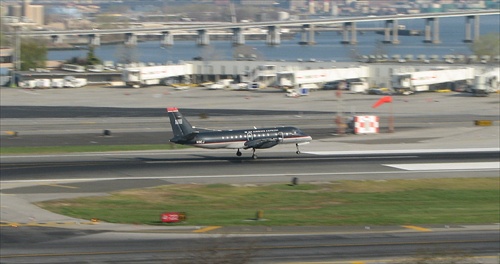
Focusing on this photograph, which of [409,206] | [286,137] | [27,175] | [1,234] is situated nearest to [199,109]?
[286,137]

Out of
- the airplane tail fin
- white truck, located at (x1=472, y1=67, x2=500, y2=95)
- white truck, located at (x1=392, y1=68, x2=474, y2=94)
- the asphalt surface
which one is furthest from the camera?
white truck, located at (x1=392, y1=68, x2=474, y2=94)

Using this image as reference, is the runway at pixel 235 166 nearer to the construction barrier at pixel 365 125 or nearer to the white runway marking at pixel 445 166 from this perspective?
the white runway marking at pixel 445 166

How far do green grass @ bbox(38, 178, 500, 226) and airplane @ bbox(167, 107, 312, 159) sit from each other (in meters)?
7.13

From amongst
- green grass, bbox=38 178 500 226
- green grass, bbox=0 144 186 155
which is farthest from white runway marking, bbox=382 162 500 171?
green grass, bbox=0 144 186 155

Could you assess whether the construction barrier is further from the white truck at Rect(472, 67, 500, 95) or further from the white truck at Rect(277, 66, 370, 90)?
the white truck at Rect(277, 66, 370, 90)

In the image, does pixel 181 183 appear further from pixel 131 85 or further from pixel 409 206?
pixel 131 85

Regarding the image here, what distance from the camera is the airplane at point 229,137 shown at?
193 feet

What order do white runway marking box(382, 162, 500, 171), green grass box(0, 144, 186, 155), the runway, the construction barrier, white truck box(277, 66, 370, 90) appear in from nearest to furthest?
the runway → white runway marking box(382, 162, 500, 171) → green grass box(0, 144, 186, 155) → the construction barrier → white truck box(277, 66, 370, 90)

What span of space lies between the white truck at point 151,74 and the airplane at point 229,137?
7212 cm

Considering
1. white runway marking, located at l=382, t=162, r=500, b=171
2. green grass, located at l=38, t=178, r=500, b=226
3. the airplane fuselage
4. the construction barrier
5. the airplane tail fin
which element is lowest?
green grass, located at l=38, t=178, r=500, b=226

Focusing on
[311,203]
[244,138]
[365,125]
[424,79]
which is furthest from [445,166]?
[424,79]

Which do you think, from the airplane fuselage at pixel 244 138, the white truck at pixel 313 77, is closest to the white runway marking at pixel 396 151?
the airplane fuselage at pixel 244 138

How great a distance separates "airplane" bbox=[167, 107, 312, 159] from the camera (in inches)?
2322

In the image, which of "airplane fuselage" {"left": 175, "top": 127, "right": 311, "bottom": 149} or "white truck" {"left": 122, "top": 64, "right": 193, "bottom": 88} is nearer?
"airplane fuselage" {"left": 175, "top": 127, "right": 311, "bottom": 149}
